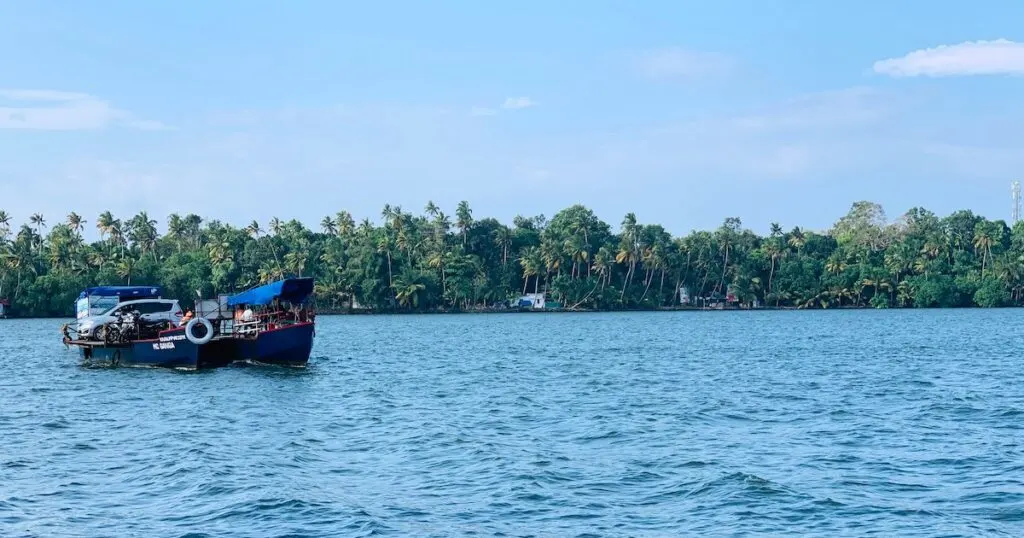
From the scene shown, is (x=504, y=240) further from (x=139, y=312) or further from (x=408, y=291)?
(x=139, y=312)

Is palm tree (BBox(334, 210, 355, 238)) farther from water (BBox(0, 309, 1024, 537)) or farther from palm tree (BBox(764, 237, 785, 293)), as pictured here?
water (BBox(0, 309, 1024, 537))

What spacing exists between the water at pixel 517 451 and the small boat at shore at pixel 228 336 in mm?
963

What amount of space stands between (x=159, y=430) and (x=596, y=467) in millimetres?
13044

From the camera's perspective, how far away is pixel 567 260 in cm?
16675

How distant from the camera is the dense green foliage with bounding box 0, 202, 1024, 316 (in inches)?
6107

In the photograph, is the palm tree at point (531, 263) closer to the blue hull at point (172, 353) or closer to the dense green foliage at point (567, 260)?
the dense green foliage at point (567, 260)

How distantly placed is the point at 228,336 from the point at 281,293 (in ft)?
10.1

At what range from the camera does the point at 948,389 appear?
1610 inches

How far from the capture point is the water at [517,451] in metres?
19.6

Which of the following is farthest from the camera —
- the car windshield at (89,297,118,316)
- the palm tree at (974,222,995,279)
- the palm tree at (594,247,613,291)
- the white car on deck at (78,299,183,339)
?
the palm tree at (974,222,995,279)

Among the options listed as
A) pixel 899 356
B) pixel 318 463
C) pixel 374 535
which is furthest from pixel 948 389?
pixel 374 535

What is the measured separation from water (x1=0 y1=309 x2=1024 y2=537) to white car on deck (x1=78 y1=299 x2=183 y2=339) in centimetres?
235

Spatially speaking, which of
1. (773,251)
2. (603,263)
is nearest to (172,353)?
(603,263)

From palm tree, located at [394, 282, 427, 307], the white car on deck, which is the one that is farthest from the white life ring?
palm tree, located at [394, 282, 427, 307]
